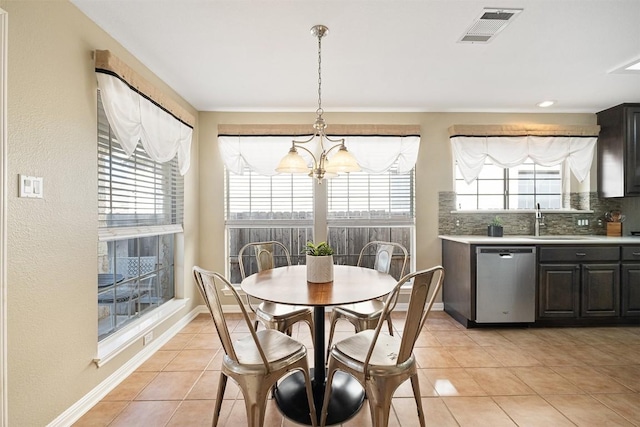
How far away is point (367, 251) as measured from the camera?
13.1 ft

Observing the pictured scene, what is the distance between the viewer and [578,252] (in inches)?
129

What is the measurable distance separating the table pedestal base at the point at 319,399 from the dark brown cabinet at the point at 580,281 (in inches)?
93.5

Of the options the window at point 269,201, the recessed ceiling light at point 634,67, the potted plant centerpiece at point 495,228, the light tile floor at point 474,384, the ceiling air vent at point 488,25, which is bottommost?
the light tile floor at point 474,384

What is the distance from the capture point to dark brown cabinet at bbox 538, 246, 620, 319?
3291 millimetres

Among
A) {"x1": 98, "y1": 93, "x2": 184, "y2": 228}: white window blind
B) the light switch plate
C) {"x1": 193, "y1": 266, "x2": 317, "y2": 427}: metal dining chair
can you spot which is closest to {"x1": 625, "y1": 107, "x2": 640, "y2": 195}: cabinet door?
{"x1": 193, "y1": 266, "x2": 317, "y2": 427}: metal dining chair

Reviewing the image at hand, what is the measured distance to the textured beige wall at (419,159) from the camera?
382cm

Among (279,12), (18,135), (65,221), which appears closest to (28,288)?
(65,221)

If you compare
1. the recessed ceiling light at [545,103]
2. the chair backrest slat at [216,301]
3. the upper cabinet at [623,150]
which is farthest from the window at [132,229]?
the upper cabinet at [623,150]

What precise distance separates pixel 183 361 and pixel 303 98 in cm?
269

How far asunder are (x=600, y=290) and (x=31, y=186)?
4.66 metres

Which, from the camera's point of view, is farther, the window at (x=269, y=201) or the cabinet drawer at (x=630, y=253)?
the window at (x=269, y=201)

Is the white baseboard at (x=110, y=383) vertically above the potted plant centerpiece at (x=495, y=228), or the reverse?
the potted plant centerpiece at (x=495, y=228)

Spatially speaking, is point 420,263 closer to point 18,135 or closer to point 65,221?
point 65,221

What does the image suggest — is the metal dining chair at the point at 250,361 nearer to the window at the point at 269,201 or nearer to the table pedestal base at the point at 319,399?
the table pedestal base at the point at 319,399
